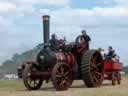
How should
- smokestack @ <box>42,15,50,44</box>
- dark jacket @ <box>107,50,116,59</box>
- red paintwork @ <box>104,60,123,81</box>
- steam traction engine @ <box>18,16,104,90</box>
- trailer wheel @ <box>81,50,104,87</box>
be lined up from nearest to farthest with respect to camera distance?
steam traction engine @ <box>18,16,104,90</box> → smokestack @ <box>42,15,50,44</box> → trailer wheel @ <box>81,50,104,87</box> → red paintwork @ <box>104,60,123,81</box> → dark jacket @ <box>107,50,116,59</box>

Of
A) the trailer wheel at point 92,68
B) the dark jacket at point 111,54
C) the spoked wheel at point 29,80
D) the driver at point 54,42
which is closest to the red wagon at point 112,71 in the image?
the dark jacket at point 111,54

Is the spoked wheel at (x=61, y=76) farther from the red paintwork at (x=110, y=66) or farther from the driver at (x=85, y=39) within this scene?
the red paintwork at (x=110, y=66)

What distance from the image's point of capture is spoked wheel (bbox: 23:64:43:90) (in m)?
23.1

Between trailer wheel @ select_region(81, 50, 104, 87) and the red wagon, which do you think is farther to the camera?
the red wagon

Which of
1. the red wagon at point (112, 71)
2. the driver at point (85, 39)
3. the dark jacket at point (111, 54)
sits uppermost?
the driver at point (85, 39)

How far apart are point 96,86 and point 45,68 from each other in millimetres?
2572

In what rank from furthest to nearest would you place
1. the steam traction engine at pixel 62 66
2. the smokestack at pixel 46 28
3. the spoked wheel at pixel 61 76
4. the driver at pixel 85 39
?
the driver at pixel 85 39
the smokestack at pixel 46 28
the steam traction engine at pixel 62 66
the spoked wheel at pixel 61 76

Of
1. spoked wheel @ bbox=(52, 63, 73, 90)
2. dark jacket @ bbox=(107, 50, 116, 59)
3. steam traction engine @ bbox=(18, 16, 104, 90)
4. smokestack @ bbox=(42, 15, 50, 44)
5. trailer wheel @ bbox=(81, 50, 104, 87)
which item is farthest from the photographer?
dark jacket @ bbox=(107, 50, 116, 59)

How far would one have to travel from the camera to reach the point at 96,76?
24.6 m

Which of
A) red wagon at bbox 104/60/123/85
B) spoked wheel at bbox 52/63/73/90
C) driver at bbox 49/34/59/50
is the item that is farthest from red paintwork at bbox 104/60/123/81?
driver at bbox 49/34/59/50

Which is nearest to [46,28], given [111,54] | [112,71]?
[112,71]

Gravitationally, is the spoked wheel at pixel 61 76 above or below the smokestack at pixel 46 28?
below

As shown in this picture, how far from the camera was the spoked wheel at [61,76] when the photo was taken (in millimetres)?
21905

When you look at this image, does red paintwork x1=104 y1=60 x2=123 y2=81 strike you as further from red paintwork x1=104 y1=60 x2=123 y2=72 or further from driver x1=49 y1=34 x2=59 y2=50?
driver x1=49 y1=34 x2=59 y2=50
